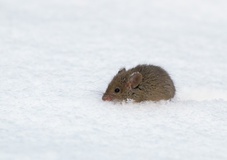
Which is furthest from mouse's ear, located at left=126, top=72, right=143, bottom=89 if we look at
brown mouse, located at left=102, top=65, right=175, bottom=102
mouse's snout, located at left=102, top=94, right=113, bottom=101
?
mouse's snout, located at left=102, top=94, right=113, bottom=101

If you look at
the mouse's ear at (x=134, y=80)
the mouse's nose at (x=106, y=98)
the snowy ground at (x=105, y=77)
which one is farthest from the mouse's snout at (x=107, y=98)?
the mouse's ear at (x=134, y=80)

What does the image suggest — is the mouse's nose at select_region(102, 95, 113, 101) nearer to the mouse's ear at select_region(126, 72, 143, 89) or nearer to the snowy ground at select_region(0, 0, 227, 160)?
the snowy ground at select_region(0, 0, 227, 160)

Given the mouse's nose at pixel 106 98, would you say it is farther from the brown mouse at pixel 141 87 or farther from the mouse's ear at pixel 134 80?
the mouse's ear at pixel 134 80

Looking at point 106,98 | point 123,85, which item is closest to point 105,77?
point 123,85

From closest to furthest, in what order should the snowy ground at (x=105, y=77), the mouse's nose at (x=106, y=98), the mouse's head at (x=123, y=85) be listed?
the snowy ground at (x=105, y=77) < the mouse's nose at (x=106, y=98) < the mouse's head at (x=123, y=85)

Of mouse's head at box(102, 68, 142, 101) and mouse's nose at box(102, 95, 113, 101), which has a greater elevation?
mouse's head at box(102, 68, 142, 101)

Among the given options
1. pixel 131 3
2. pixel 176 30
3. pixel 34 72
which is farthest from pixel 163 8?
pixel 34 72

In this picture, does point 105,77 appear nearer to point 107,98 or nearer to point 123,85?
point 123,85
